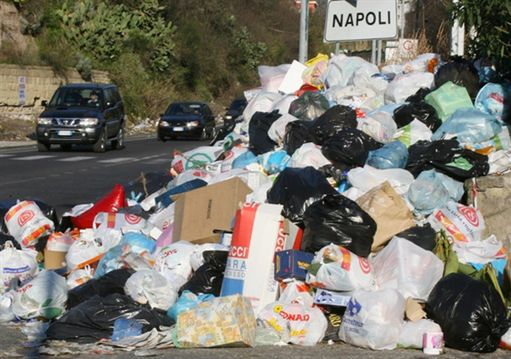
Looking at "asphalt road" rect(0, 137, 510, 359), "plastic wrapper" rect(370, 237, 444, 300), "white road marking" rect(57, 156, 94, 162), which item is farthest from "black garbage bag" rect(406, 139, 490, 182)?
"white road marking" rect(57, 156, 94, 162)

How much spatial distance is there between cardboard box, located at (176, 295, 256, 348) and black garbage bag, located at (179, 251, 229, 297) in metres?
0.74

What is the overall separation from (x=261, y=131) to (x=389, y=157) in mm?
2062

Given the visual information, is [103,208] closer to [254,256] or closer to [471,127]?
[254,256]

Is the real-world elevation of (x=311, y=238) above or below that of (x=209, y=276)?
above

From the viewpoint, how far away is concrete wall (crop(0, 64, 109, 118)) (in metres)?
38.8

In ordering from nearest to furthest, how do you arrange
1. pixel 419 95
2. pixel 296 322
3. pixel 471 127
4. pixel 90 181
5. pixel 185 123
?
1. pixel 296 322
2. pixel 471 127
3. pixel 419 95
4. pixel 90 181
5. pixel 185 123

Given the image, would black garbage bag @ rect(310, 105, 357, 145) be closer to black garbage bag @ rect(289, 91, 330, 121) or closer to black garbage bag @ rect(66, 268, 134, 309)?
black garbage bag @ rect(289, 91, 330, 121)

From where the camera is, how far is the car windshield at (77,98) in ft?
91.3

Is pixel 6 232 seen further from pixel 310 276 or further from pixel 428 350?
pixel 428 350

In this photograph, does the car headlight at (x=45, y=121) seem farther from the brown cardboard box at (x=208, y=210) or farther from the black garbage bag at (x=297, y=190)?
the black garbage bag at (x=297, y=190)

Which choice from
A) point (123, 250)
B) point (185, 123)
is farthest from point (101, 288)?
point (185, 123)

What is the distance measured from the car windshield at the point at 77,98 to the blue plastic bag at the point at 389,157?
1904cm

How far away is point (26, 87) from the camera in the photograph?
132 feet

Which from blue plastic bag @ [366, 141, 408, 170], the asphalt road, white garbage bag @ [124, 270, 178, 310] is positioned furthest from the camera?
blue plastic bag @ [366, 141, 408, 170]
